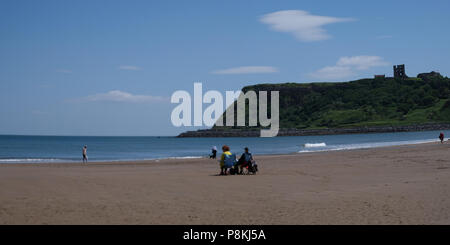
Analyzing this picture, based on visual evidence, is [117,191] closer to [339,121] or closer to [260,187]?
[260,187]

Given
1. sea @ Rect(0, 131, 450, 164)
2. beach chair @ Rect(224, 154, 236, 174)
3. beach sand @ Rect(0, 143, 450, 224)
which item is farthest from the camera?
sea @ Rect(0, 131, 450, 164)

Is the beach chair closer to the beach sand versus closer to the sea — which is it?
the beach sand

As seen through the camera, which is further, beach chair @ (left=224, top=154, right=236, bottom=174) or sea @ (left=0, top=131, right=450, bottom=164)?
sea @ (left=0, top=131, right=450, bottom=164)

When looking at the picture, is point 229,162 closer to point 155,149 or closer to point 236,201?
point 236,201

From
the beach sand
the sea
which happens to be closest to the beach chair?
the beach sand

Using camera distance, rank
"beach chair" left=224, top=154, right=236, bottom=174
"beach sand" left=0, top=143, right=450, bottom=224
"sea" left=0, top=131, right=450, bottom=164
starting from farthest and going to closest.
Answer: "sea" left=0, top=131, right=450, bottom=164 < "beach chair" left=224, top=154, right=236, bottom=174 < "beach sand" left=0, top=143, right=450, bottom=224

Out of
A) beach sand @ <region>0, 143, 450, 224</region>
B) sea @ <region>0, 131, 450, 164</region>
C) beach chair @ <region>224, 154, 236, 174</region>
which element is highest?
beach chair @ <region>224, 154, 236, 174</region>

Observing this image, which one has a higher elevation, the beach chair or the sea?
the beach chair

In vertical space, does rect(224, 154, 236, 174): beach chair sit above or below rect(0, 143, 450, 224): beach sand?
above

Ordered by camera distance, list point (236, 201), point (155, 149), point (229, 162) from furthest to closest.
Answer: point (155, 149)
point (229, 162)
point (236, 201)

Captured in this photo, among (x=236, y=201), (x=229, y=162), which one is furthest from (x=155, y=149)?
(x=236, y=201)

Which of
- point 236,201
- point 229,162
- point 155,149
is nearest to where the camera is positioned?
point 236,201
